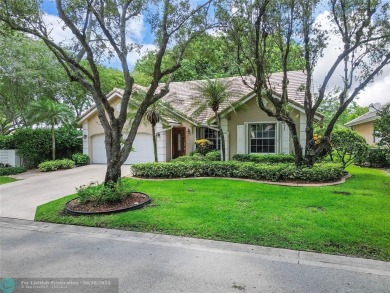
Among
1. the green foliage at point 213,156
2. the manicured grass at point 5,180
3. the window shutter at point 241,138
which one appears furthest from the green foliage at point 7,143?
the window shutter at point 241,138

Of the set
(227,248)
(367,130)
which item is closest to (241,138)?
(227,248)

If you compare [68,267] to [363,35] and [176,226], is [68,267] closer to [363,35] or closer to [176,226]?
[176,226]

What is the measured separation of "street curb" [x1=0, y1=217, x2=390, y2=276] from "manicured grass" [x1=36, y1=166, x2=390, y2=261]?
17cm

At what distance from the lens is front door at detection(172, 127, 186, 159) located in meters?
17.9

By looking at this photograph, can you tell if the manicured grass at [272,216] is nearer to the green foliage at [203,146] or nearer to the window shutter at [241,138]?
the window shutter at [241,138]

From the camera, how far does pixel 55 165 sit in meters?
15.7

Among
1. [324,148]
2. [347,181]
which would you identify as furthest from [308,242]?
[324,148]

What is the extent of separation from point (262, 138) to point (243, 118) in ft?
4.98

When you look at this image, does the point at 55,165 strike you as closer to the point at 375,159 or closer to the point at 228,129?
the point at 228,129

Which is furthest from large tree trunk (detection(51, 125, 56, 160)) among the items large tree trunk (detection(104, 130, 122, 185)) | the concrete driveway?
large tree trunk (detection(104, 130, 122, 185))

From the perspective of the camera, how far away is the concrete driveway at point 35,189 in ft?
25.7

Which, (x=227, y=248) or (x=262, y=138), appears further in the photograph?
(x=262, y=138)

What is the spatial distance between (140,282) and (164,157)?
13202mm

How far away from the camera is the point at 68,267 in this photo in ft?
13.5
